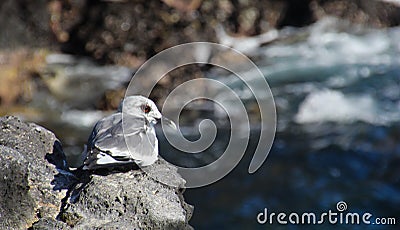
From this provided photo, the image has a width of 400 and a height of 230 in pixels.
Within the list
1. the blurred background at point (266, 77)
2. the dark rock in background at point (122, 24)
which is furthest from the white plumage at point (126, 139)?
the dark rock in background at point (122, 24)

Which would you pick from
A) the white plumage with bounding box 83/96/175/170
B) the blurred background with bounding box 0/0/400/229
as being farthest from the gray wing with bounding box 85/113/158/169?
the blurred background with bounding box 0/0/400/229

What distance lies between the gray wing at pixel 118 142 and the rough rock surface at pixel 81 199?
0.09 m

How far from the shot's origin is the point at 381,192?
833 centimetres

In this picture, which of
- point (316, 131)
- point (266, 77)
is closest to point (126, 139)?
point (316, 131)

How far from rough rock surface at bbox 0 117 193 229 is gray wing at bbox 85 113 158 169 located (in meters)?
0.09

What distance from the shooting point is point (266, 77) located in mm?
11344

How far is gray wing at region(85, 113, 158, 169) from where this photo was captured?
388 centimetres

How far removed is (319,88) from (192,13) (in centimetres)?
241

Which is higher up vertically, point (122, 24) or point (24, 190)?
point (24, 190)

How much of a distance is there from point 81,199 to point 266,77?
7.88 metres

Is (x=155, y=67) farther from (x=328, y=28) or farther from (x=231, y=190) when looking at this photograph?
(x=328, y=28)

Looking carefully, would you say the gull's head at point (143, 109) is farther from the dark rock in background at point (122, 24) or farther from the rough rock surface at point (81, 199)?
the dark rock in background at point (122, 24)

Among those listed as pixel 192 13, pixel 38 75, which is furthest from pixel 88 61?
pixel 192 13

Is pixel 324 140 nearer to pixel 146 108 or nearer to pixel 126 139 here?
pixel 146 108
